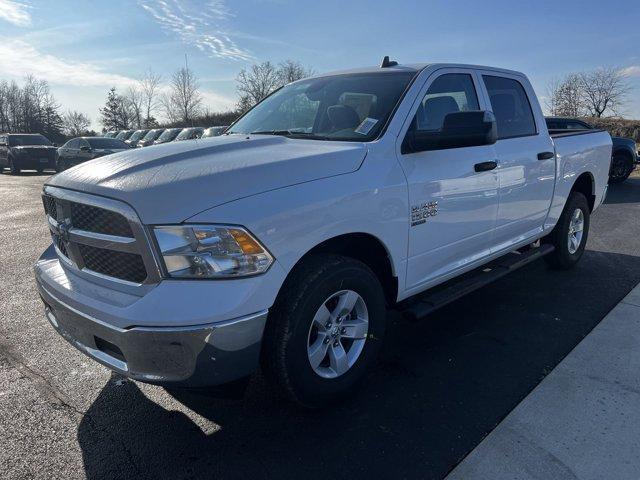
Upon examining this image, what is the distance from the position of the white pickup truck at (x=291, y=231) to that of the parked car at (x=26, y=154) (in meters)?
20.1

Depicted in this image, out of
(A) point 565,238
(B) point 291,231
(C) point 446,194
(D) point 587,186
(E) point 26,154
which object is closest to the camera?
(B) point 291,231

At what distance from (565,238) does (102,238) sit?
4.57 meters

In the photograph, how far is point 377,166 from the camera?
9.07ft

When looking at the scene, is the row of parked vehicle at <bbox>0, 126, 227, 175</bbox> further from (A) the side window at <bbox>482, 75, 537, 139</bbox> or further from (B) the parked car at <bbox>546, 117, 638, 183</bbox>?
(A) the side window at <bbox>482, 75, 537, 139</bbox>

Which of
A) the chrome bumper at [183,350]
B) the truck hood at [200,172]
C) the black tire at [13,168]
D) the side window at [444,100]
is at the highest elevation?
the side window at [444,100]

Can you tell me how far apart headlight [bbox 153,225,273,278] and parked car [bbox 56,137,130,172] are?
16158 mm

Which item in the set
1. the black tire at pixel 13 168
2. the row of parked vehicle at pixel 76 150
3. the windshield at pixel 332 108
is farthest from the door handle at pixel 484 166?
the black tire at pixel 13 168

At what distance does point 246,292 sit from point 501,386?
183 centimetres

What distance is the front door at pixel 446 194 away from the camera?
9.89ft

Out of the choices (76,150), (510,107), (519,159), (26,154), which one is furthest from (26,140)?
(519,159)

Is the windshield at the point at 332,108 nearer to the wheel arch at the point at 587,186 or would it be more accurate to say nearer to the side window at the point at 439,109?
the side window at the point at 439,109

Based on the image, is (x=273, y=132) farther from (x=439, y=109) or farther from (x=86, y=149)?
(x=86, y=149)

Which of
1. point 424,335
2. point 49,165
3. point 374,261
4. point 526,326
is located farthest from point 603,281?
point 49,165

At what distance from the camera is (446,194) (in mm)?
3174
